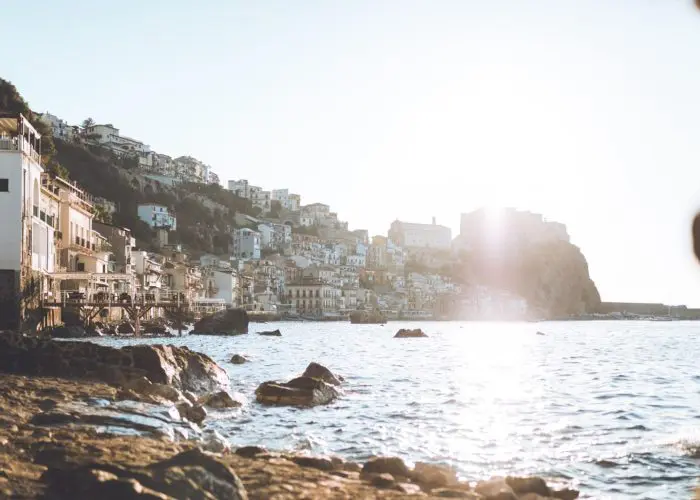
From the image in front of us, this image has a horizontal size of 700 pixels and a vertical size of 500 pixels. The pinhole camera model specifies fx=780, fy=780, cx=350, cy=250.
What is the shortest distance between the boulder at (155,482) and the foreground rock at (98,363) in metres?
15.9

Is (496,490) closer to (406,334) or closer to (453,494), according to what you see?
(453,494)

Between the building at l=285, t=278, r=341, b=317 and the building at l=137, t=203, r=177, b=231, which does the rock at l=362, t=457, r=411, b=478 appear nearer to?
the building at l=137, t=203, r=177, b=231

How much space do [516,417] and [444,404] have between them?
11.9 ft

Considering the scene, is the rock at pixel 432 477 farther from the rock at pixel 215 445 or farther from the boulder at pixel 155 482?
the boulder at pixel 155 482

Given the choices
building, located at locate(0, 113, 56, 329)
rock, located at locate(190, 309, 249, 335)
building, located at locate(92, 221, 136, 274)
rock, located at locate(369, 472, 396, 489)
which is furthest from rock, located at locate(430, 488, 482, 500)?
building, located at locate(92, 221, 136, 274)

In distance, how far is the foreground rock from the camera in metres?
24.5

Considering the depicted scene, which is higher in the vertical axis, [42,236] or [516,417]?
[42,236]

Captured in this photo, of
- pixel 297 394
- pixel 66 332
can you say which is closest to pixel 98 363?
pixel 297 394

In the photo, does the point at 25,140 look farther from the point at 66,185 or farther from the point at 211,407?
the point at 211,407

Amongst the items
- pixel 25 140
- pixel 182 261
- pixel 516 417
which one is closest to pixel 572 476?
pixel 516 417

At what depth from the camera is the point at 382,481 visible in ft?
40.7

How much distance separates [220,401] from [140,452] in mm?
10822

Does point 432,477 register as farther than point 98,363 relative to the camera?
No

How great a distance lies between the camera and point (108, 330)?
72.4 metres
